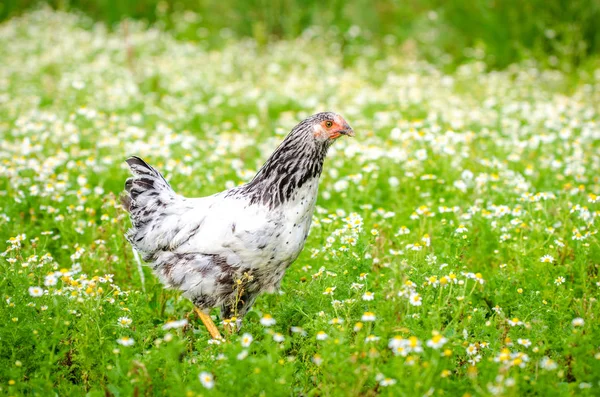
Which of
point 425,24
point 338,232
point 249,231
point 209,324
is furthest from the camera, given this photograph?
point 425,24

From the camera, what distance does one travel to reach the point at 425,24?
1039 cm

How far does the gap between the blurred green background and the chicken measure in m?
6.82

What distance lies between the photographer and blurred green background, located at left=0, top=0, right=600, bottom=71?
9.20 meters

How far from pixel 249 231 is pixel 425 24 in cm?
820

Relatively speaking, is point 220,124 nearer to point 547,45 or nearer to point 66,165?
point 66,165

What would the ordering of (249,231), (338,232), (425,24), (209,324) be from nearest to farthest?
(249,231) → (209,324) → (338,232) → (425,24)

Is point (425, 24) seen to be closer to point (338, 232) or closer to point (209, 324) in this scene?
point (338, 232)

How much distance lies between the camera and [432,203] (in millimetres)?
4891

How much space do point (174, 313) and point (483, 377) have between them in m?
2.07

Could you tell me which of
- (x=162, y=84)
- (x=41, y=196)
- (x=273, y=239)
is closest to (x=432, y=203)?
(x=273, y=239)

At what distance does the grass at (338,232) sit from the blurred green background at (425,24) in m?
0.50

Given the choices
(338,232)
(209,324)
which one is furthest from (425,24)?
(209,324)

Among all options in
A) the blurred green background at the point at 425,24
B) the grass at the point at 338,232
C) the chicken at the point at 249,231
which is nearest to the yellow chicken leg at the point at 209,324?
the chicken at the point at 249,231

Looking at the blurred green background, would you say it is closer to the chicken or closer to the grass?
the grass
